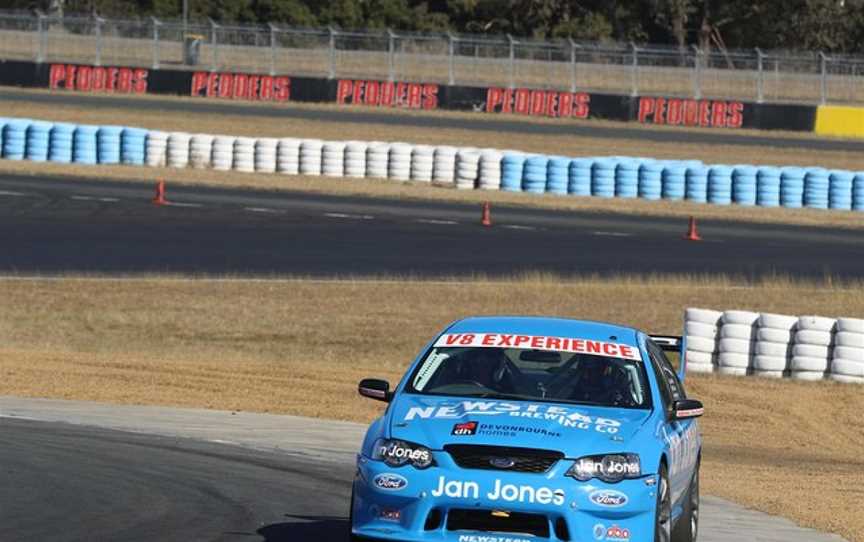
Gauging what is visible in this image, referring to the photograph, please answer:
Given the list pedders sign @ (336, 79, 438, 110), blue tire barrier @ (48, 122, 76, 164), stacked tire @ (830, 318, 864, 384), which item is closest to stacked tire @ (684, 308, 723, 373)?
stacked tire @ (830, 318, 864, 384)

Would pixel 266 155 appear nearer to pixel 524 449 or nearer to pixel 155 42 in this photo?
pixel 155 42

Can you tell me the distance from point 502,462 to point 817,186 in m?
34.8

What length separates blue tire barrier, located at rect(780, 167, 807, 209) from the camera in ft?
139

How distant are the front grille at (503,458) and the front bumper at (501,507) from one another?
53 mm

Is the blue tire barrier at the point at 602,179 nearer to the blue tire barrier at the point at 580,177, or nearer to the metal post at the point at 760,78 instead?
the blue tire barrier at the point at 580,177

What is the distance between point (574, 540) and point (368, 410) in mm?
10122

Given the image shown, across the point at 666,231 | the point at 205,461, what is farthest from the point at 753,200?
the point at 205,461

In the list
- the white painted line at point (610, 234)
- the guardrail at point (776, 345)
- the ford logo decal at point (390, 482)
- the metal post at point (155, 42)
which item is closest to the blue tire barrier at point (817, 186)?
the white painted line at point (610, 234)

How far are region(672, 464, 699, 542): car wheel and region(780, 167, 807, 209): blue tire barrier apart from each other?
32.3 meters

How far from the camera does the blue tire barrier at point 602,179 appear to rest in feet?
139

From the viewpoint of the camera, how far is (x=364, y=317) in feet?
84.4

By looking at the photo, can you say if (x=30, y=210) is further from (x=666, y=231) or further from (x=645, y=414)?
(x=645, y=414)

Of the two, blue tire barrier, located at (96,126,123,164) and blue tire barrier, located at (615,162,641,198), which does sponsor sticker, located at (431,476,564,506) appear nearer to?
blue tire barrier, located at (615,162,641,198)

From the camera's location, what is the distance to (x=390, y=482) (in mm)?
8781
